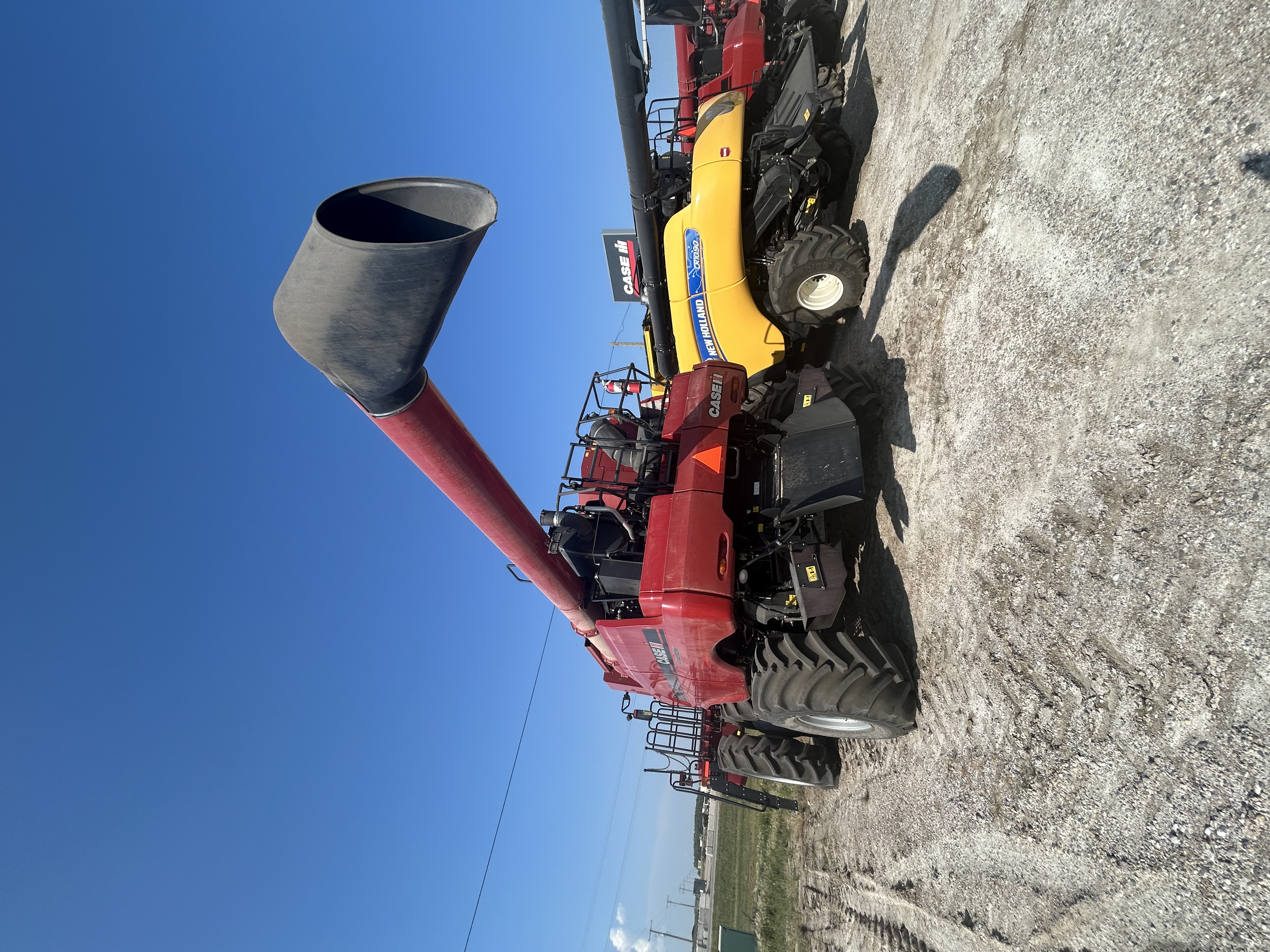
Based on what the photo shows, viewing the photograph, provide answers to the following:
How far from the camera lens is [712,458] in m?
4.77

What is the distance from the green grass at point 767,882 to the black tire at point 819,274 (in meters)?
5.41

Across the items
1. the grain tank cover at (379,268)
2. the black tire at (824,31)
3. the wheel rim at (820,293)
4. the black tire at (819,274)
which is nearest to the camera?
the grain tank cover at (379,268)

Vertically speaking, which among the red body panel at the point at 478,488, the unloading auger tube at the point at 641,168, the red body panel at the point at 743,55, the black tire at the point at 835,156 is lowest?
the red body panel at the point at 478,488

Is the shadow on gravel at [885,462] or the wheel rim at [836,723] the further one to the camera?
the shadow on gravel at [885,462]

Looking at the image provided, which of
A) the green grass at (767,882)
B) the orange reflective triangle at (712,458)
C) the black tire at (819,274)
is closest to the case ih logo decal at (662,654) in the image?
the orange reflective triangle at (712,458)

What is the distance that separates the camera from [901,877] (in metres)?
3.93

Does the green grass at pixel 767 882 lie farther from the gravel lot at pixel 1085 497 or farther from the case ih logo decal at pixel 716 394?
the case ih logo decal at pixel 716 394

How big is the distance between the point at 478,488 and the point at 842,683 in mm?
2730

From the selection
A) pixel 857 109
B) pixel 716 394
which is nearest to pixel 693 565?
pixel 716 394

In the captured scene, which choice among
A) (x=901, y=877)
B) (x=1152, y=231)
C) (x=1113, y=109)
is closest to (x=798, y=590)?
(x=901, y=877)

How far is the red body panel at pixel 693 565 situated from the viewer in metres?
4.34

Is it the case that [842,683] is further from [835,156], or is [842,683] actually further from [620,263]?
[620,263]

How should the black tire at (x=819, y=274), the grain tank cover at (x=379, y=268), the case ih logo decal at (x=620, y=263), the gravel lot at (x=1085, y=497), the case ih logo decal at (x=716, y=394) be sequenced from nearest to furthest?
the grain tank cover at (x=379, y=268), the gravel lot at (x=1085, y=497), the case ih logo decal at (x=716, y=394), the black tire at (x=819, y=274), the case ih logo decal at (x=620, y=263)

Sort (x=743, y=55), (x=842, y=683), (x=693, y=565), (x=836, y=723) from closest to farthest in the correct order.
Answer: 1. (x=842, y=683)
2. (x=693, y=565)
3. (x=836, y=723)
4. (x=743, y=55)
